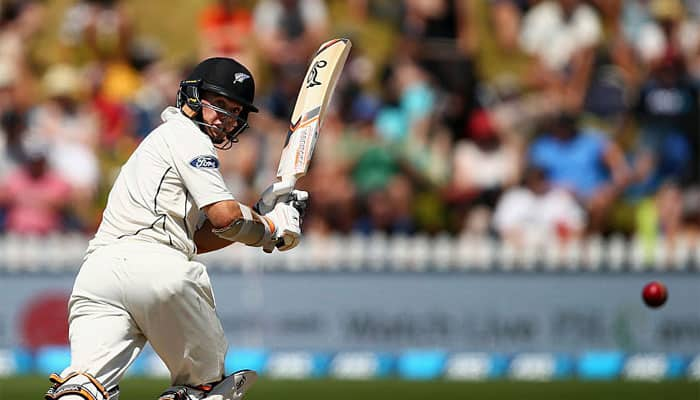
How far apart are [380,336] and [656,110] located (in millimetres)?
3651

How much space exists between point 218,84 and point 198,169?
0.39 metres

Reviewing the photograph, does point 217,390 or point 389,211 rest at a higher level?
point 389,211

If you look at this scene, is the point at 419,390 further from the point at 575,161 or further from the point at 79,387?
the point at 79,387

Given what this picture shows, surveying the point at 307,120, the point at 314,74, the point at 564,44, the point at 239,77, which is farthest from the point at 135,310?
the point at 564,44

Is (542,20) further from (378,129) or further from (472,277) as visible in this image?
(472,277)

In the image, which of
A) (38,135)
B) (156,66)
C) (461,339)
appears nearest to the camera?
(461,339)

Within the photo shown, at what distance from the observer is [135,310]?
5363 millimetres

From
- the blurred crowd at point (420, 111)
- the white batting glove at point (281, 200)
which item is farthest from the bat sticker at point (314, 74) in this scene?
the blurred crowd at point (420, 111)

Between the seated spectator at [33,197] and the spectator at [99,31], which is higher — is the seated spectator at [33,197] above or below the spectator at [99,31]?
below

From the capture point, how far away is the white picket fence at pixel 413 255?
39.1ft

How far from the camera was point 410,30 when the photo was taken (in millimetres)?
14031

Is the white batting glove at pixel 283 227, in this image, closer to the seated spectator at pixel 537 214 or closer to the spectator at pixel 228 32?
the seated spectator at pixel 537 214

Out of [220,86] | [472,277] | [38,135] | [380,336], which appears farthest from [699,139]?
[220,86]

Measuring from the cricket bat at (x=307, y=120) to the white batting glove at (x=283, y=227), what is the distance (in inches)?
5.0
